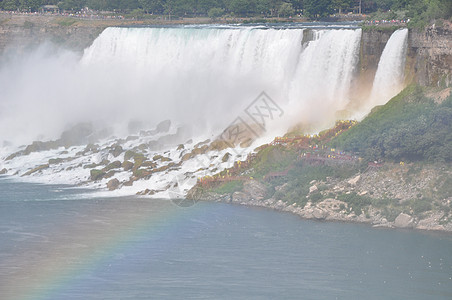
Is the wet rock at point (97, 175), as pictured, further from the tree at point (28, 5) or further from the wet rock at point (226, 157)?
the tree at point (28, 5)

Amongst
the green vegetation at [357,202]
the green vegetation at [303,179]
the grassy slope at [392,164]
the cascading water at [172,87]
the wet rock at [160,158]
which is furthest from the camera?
the cascading water at [172,87]

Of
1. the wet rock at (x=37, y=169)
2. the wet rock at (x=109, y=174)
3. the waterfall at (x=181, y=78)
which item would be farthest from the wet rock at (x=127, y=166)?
the waterfall at (x=181, y=78)

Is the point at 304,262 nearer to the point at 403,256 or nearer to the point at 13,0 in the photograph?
the point at 403,256

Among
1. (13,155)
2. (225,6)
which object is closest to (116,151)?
(13,155)

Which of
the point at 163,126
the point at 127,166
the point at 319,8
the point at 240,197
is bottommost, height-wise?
the point at 127,166

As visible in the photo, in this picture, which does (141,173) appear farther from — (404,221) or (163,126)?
(404,221)

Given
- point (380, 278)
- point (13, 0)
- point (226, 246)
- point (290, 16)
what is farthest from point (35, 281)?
point (13, 0)

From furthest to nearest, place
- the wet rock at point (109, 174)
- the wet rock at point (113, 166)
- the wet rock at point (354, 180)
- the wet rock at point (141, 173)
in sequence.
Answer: the wet rock at point (113, 166) → the wet rock at point (109, 174) → the wet rock at point (141, 173) → the wet rock at point (354, 180)

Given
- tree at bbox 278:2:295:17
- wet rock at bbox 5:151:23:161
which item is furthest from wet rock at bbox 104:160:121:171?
tree at bbox 278:2:295:17
